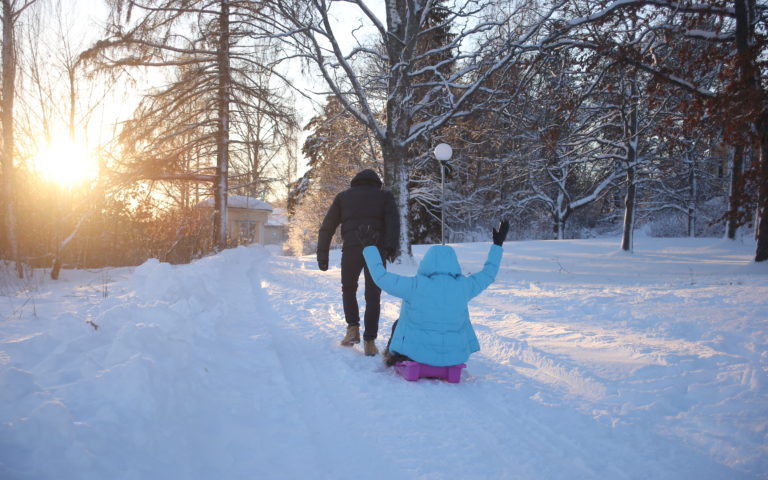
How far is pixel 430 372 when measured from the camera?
11.6 feet

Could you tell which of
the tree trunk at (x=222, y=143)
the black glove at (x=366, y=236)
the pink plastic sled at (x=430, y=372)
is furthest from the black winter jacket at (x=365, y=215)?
the tree trunk at (x=222, y=143)

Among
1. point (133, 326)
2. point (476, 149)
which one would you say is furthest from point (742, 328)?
point (476, 149)

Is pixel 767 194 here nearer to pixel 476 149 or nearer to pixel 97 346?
pixel 97 346

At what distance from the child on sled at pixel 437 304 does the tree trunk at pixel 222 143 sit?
1281cm

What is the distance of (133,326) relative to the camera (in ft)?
10.9

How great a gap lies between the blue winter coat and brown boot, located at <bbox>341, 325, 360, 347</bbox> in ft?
3.83

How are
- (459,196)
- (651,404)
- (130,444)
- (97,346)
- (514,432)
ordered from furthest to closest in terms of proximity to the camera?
(459,196) < (97,346) < (651,404) < (514,432) < (130,444)

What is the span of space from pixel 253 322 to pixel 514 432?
3.97m

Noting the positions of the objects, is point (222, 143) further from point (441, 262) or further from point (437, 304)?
point (437, 304)

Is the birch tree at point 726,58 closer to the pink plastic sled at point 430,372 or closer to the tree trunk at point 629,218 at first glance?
the tree trunk at point 629,218

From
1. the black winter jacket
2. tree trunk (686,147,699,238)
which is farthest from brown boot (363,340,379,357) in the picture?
tree trunk (686,147,699,238)

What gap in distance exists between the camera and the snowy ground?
2141 millimetres

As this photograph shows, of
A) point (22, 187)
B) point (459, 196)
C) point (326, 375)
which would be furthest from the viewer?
point (459, 196)

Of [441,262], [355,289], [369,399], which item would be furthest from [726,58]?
[369,399]
